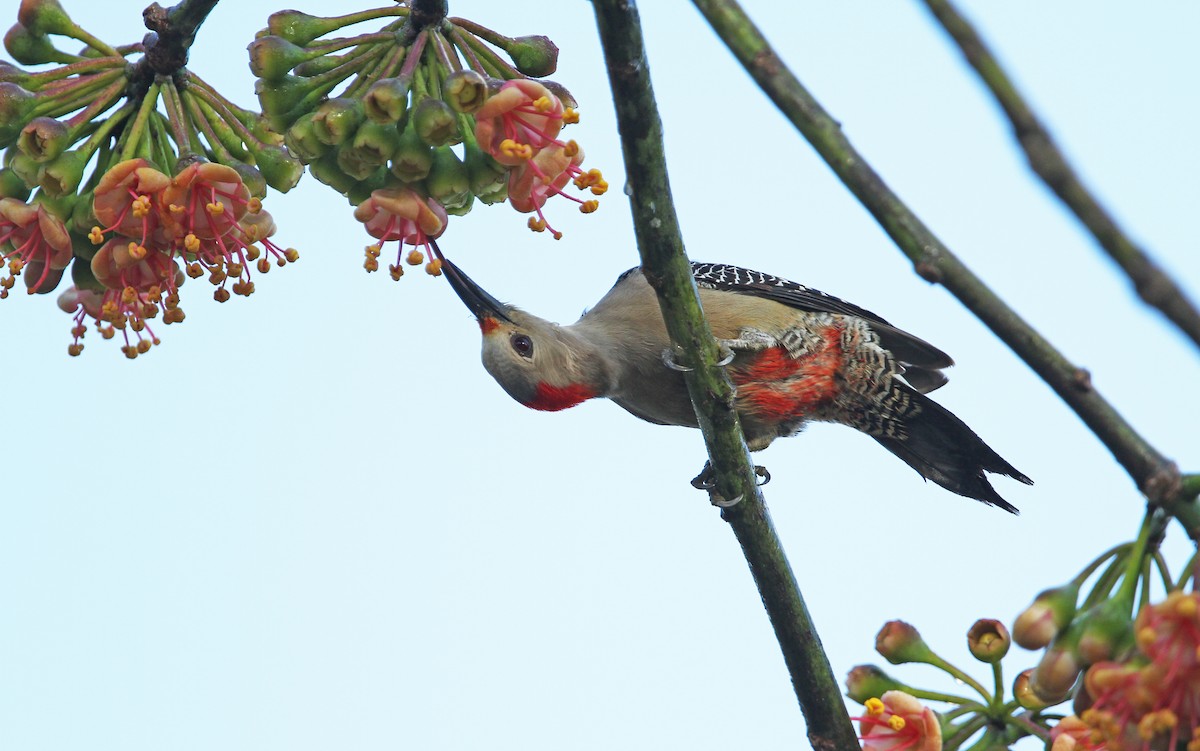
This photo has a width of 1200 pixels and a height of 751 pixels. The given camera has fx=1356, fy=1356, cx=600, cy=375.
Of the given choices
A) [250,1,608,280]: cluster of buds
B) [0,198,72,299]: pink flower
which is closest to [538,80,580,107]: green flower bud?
[250,1,608,280]: cluster of buds

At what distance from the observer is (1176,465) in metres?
2.03

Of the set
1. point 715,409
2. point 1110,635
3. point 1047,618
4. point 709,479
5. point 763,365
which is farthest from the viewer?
point 763,365

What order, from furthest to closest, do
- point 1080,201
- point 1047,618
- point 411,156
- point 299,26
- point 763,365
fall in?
1. point 763,365
2. point 299,26
3. point 411,156
4. point 1047,618
5. point 1080,201

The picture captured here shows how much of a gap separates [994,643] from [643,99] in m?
1.35

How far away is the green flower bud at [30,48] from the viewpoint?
11.2 ft

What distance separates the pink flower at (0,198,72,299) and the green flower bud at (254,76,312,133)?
0.57 m

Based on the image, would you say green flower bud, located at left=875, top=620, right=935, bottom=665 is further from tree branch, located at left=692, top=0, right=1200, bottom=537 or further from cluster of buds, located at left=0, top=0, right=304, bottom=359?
cluster of buds, located at left=0, top=0, right=304, bottom=359

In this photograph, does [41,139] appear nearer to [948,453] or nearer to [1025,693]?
[1025,693]

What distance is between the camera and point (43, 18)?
11.1 feet

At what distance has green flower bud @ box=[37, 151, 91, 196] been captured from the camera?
321 cm

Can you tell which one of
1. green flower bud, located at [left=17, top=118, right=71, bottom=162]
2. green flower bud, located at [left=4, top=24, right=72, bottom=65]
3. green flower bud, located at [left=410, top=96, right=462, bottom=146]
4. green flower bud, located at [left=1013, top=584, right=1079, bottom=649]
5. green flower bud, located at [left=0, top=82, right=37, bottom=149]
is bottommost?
green flower bud, located at [left=1013, top=584, right=1079, bottom=649]

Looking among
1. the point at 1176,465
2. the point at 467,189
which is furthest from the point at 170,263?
the point at 1176,465

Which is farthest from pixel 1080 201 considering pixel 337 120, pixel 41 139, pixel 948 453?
pixel 948 453

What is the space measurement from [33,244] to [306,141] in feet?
2.44
